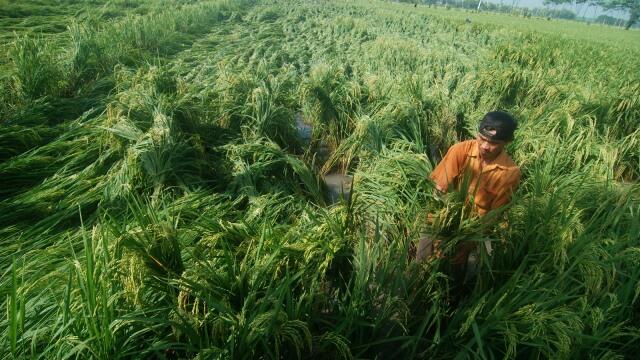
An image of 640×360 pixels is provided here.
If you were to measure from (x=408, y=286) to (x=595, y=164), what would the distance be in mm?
2806

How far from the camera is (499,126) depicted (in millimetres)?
2201

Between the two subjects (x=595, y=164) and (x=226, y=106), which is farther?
(x=226, y=106)

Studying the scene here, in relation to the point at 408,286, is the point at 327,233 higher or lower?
higher

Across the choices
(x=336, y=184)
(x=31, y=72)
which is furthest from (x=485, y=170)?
(x=31, y=72)

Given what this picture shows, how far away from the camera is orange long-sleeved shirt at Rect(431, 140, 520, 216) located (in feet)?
7.50

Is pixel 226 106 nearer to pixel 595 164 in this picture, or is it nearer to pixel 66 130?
pixel 66 130

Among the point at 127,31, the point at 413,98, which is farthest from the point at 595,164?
the point at 127,31

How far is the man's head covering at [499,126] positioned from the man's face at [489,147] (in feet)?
0.10

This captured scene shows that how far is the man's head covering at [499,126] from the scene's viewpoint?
7.20 ft

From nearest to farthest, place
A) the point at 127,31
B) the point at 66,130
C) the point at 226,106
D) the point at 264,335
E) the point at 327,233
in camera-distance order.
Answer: the point at 264,335
the point at 327,233
the point at 66,130
the point at 226,106
the point at 127,31

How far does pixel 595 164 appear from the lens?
3.46 m

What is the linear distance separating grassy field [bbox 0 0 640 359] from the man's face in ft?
1.14

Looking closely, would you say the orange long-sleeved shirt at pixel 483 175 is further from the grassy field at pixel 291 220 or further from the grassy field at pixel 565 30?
the grassy field at pixel 565 30

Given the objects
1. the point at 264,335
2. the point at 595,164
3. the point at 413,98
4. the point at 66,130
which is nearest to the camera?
the point at 264,335
